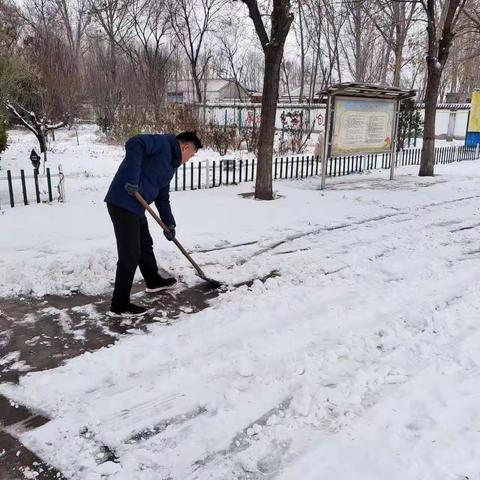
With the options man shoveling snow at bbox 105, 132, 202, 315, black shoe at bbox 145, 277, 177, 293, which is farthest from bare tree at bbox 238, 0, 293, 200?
man shoveling snow at bbox 105, 132, 202, 315

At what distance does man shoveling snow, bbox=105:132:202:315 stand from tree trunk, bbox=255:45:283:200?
218 inches

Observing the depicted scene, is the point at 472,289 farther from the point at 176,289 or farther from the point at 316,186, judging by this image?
the point at 316,186

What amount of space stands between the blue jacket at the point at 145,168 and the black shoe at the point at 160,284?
0.99 m

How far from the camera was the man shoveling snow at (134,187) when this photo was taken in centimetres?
401

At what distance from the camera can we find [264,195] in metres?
9.96

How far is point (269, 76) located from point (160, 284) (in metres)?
6.10

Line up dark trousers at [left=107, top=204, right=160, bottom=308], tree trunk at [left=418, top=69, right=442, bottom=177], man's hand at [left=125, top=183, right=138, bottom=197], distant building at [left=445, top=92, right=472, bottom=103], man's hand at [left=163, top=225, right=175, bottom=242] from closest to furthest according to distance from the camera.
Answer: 1. man's hand at [left=125, top=183, right=138, bottom=197]
2. dark trousers at [left=107, top=204, right=160, bottom=308]
3. man's hand at [left=163, top=225, right=175, bottom=242]
4. tree trunk at [left=418, top=69, right=442, bottom=177]
5. distant building at [left=445, top=92, right=472, bottom=103]

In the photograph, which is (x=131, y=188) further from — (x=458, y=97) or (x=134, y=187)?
(x=458, y=97)

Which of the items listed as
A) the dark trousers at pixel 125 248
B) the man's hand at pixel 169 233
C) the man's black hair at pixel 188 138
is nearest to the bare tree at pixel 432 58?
the man's hand at pixel 169 233

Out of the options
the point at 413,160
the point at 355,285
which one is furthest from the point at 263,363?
the point at 413,160

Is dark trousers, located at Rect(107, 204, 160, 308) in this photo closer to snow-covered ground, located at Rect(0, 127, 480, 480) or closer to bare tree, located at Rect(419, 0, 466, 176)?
snow-covered ground, located at Rect(0, 127, 480, 480)

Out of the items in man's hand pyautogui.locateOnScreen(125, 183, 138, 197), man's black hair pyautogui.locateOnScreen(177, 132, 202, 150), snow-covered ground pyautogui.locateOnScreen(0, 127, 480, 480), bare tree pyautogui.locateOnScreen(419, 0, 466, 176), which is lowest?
snow-covered ground pyautogui.locateOnScreen(0, 127, 480, 480)

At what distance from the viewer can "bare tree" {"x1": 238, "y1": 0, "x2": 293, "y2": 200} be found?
9.32 meters

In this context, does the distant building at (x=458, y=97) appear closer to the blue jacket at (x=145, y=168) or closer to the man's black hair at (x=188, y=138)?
the man's black hair at (x=188, y=138)
